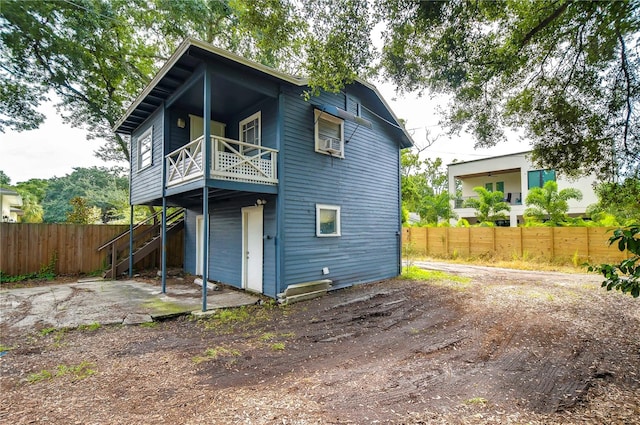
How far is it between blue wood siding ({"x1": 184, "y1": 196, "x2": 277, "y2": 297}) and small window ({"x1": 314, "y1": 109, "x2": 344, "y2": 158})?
2271 mm

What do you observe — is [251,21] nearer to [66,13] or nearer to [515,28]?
[515,28]

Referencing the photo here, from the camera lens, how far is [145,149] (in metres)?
10.4

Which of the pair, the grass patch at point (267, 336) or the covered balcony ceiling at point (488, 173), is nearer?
the grass patch at point (267, 336)

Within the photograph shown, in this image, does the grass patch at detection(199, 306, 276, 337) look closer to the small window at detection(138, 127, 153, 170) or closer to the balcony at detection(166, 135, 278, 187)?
the balcony at detection(166, 135, 278, 187)

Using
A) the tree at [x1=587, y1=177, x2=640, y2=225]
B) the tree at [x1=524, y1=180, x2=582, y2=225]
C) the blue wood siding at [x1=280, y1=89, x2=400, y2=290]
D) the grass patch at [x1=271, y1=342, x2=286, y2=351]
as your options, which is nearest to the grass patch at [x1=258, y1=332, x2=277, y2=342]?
the grass patch at [x1=271, y1=342, x2=286, y2=351]

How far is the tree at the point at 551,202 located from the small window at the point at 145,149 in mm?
17545

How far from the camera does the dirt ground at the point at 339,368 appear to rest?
2.86 m

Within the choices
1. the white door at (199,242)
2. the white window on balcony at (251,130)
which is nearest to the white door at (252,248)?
the white window on balcony at (251,130)

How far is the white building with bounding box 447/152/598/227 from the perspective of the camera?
1953cm

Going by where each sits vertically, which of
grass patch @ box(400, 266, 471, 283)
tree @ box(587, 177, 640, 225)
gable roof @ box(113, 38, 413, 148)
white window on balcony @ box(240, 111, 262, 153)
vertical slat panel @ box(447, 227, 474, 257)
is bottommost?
grass patch @ box(400, 266, 471, 283)

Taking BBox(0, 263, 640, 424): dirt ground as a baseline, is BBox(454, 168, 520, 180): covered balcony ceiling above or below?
above

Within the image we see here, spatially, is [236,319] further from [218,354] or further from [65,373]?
[65,373]

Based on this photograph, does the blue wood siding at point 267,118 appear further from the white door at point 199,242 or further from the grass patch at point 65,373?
the grass patch at point 65,373

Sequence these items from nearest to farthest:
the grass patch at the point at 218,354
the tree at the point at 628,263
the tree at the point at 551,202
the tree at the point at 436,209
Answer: the tree at the point at 628,263, the grass patch at the point at 218,354, the tree at the point at 551,202, the tree at the point at 436,209
